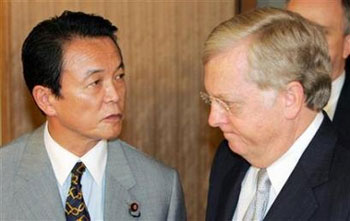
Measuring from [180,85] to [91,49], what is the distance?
1218mm

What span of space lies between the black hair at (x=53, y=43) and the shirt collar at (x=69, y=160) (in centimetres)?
18

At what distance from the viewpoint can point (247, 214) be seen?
1.96m

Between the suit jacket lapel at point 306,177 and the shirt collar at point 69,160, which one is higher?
the suit jacket lapel at point 306,177

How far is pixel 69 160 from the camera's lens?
2383 millimetres

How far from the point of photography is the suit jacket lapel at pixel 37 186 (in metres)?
2.33

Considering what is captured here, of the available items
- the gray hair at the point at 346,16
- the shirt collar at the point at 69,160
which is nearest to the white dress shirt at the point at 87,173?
the shirt collar at the point at 69,160

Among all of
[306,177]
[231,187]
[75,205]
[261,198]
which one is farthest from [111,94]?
[306,177]

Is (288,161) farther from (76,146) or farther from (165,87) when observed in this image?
(165,87)

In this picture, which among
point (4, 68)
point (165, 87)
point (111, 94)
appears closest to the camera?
point (111, 94)

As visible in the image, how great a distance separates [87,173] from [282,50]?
89 cm

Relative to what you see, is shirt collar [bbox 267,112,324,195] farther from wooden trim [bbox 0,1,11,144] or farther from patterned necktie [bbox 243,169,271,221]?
wooden trim [bbox 0,1,11,144]

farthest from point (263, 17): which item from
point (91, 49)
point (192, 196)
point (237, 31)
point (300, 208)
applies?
point (192, 196)

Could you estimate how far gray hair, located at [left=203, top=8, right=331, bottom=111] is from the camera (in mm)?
1763

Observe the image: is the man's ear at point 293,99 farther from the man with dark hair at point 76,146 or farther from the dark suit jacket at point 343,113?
the dark suit jacket at point 343,113
